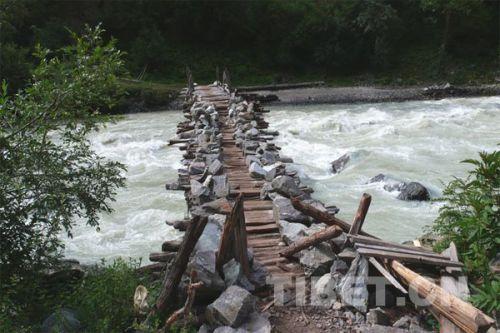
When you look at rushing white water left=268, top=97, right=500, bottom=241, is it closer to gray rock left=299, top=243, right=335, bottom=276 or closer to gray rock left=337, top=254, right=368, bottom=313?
gray rock left=299, top=243, right=335, bottom=276

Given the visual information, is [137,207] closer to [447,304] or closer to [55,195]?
[55,195]

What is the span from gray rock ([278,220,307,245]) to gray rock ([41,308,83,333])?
2553 millimetres

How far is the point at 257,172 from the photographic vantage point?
8.50 m

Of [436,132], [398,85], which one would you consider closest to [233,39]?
[398,85]

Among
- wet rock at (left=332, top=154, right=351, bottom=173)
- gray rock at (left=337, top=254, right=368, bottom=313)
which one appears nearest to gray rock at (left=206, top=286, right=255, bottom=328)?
gray rock at (left=337, top=254, right=368, bottom=313)

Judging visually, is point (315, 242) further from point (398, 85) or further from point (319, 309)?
point (398, 85)

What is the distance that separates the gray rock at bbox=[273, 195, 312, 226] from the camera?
6332 millimetres

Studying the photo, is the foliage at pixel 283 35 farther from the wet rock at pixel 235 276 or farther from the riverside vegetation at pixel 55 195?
the wet rock at pixel 235 276

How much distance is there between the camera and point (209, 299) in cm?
465

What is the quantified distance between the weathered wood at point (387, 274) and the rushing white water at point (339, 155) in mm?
3331

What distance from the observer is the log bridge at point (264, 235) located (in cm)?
434

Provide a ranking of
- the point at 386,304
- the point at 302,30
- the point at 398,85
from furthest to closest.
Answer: the point at 302,30, the point at 398,85, the point at 386,304

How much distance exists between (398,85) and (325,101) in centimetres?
609

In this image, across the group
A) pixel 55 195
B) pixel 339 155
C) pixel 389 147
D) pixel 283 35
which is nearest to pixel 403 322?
pixel 55 195
